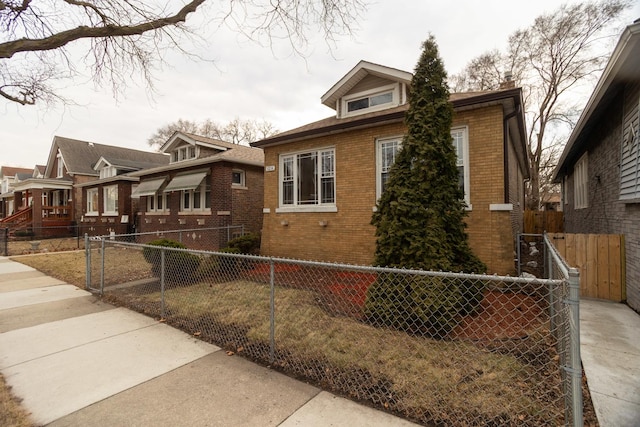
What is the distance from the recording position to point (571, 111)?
20172 millimetres

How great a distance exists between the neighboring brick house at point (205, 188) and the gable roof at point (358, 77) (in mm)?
4983

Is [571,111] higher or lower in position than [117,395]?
higher

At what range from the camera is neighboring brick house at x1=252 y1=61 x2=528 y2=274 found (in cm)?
644

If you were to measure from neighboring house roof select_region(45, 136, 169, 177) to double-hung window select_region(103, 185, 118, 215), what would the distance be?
2461 millimetres

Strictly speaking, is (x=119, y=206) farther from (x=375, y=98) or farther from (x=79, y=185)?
(x=375, y=98)

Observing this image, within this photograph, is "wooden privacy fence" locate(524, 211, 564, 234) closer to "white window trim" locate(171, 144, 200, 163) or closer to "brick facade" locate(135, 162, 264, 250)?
"brick facade" locate(135, 162, 264, 250)

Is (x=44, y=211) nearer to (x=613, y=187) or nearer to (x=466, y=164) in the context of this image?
(x=466, y=164)

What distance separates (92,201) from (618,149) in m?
27.6

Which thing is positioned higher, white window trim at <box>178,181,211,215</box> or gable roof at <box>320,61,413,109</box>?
gable roof at <box>320,61,413,109</box>

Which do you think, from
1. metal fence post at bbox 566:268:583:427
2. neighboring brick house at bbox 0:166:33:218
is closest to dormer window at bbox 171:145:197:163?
metal fence post at bbox 566:268:583:427

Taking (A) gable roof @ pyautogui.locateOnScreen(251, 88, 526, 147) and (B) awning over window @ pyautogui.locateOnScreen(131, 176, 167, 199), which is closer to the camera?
(A) gable roof @ pyautogui.locateOnScreen(251, 88, 526, 147)

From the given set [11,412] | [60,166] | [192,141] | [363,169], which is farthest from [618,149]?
[60,166]

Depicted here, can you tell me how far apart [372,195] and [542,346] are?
16.4 feet

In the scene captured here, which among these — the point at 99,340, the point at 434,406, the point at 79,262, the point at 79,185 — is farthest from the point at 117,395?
the point at 79,185
